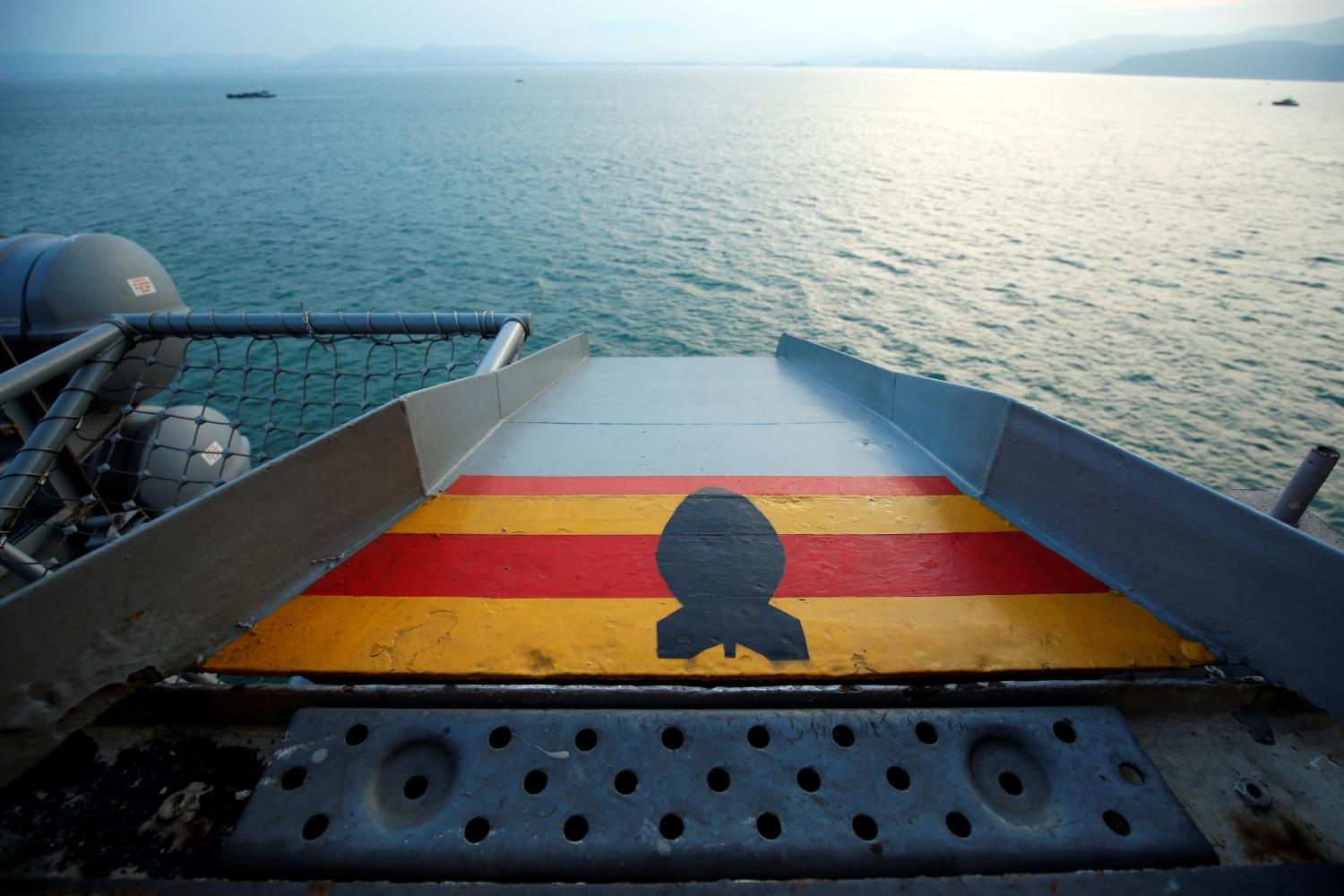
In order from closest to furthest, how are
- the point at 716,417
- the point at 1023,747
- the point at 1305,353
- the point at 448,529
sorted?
the point at 1023,747 → the point at 448,529 → the point at 716,417 → the point at 1305,353

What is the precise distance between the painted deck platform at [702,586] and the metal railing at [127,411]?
90cm

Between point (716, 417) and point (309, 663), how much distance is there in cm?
273

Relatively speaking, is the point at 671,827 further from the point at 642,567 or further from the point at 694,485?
the point at 694,485

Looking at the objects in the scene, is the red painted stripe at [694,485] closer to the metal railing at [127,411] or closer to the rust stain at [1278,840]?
the metal railing at [127,411]

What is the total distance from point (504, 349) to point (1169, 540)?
3.34m

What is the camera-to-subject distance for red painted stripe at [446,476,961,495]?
105 inches

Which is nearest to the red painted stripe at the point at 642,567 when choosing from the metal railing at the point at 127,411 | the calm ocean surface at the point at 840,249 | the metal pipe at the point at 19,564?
the metal railing at the point at 127,411

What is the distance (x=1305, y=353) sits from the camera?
472 inches

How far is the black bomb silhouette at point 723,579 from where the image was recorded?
1.74m

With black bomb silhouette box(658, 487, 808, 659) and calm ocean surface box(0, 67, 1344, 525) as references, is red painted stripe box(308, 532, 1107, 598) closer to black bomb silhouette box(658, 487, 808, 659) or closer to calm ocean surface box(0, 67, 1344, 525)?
black bomb silhouette box(658, 487, 808, 659)

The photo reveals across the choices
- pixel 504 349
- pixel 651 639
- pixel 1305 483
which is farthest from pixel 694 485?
pixel 1305 483

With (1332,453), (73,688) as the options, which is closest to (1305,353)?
(1332,453)

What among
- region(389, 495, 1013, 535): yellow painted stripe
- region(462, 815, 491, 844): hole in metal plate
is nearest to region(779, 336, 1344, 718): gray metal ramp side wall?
region(389, 495, 1013, 535): yellow painted stripe

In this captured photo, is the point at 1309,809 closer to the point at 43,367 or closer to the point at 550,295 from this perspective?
the point at 43,367
